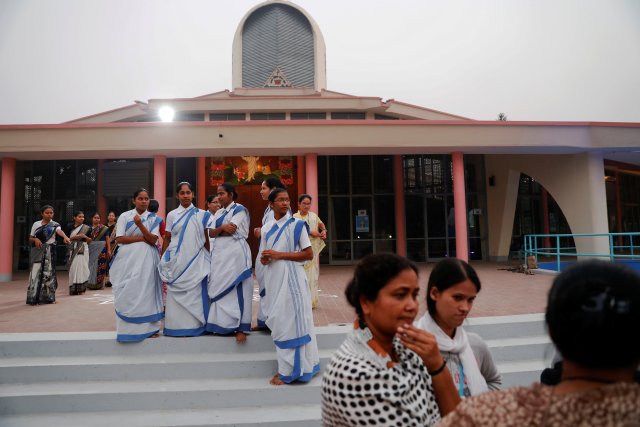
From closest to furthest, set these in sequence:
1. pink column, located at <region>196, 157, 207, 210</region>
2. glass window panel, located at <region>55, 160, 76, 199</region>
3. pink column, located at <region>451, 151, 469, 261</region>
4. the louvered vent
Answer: pink column, located at <region>451, 151, 469, 261</region> < pink column, located at <region>196, 157, 207, 210</region> < glass window panel, located at <region>55, 160, 76, 199</region> < the louvered vent

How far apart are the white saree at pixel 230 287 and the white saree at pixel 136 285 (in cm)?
60

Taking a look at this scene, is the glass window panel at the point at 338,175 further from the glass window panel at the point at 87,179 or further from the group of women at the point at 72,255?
the glass window panel at the point at 87,179

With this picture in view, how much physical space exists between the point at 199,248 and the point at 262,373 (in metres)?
1.43

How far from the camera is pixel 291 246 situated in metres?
3.63

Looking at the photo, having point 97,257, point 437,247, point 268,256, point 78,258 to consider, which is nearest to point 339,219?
point 437,247

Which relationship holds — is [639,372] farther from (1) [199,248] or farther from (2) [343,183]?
(2) [343,183]

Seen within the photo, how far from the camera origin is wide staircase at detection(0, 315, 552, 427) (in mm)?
3172

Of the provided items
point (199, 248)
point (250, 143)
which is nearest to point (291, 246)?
point (199, 248)

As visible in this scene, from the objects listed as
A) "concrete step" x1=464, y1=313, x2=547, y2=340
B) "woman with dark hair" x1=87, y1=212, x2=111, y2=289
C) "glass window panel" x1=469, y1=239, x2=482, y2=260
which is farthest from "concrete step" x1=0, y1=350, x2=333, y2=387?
"glass window panel" x1=469, y1=239, x2=482, y2=260

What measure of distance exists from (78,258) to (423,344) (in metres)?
8.11

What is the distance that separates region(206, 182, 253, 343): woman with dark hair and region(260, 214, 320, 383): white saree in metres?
0.43

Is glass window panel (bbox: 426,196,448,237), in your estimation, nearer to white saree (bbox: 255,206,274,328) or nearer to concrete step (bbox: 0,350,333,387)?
white saree (bbox: 255,206,274,328)

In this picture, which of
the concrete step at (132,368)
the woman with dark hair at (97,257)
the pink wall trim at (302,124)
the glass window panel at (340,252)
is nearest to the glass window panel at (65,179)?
the pink wall trim at (302,124)

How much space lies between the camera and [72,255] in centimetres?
761
